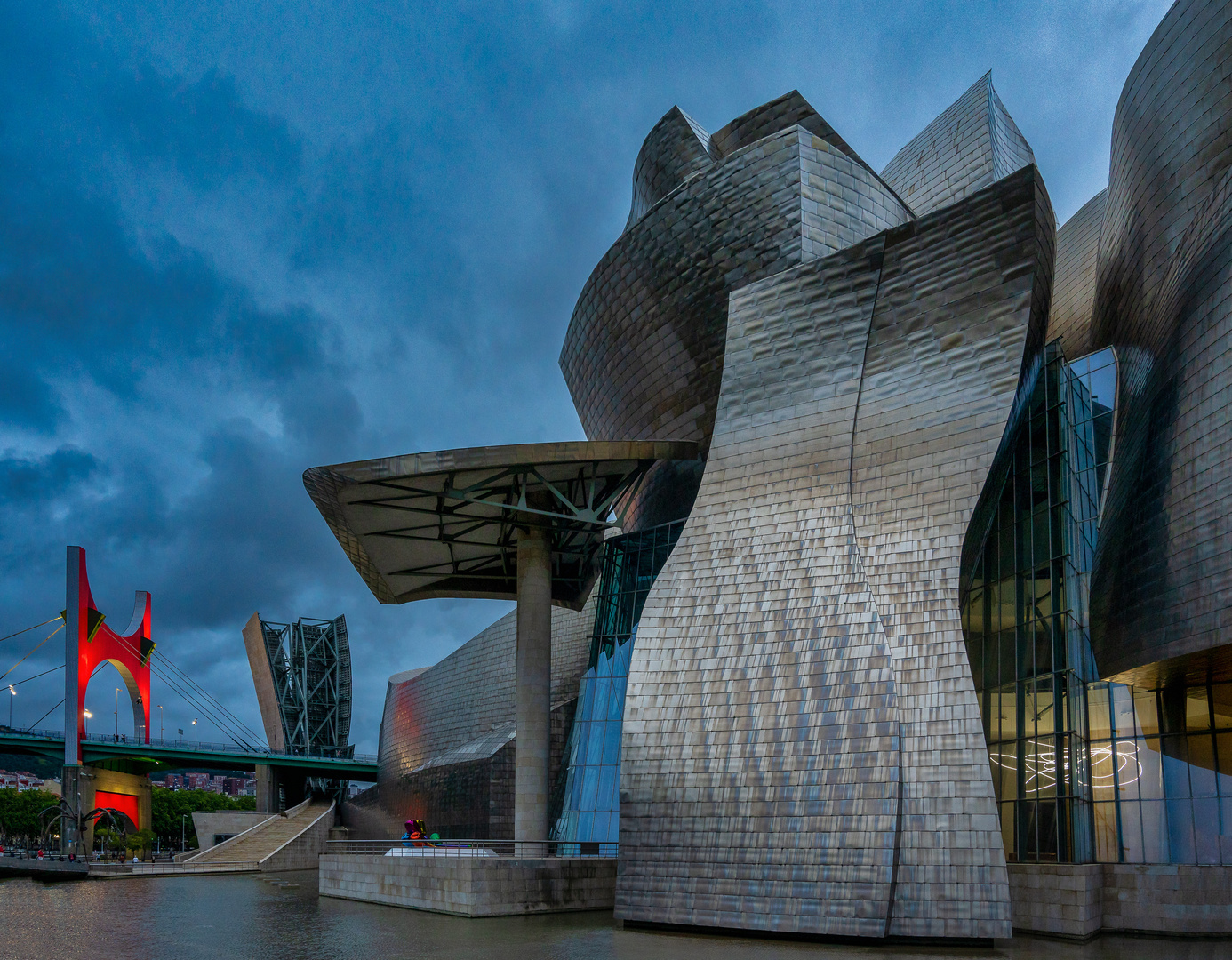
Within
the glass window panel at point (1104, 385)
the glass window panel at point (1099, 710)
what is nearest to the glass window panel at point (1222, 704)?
the glass window panel at point (1099, 710)

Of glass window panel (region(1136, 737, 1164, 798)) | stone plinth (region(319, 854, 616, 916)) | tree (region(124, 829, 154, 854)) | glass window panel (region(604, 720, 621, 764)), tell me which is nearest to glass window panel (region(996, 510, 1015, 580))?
glass window panel (region(1136, 737, 1164, 798))

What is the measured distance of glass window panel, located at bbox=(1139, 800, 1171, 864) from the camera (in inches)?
649

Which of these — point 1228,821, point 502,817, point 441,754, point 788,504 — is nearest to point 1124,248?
point 788,504

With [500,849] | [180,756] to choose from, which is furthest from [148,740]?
[500,849]

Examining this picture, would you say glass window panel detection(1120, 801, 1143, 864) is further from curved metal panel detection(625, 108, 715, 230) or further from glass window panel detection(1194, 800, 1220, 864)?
curved metal panel detection(625, 108, 715, 230)

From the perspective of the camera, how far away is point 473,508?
24.1 metres

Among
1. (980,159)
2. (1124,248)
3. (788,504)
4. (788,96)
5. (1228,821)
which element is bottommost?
(1228,821)

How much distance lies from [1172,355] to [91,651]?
51868 mm

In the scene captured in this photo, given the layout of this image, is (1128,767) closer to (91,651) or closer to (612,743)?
(612,743)

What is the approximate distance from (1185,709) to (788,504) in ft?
26.2

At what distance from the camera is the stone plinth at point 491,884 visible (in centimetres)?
1811

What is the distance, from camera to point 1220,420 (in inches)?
603

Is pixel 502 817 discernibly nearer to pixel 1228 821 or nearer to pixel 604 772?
pixel 604 772

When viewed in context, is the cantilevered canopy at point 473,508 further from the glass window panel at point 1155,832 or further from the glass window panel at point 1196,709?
the glass window panel at point 1155,832
